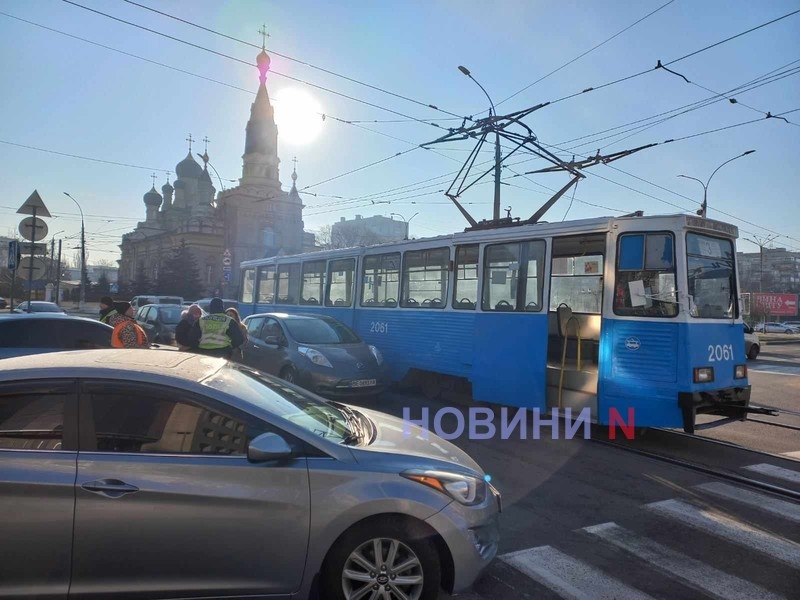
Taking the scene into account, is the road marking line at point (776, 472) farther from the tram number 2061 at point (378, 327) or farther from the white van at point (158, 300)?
the white van at point (158, 300)

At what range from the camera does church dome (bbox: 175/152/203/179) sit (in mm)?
73875

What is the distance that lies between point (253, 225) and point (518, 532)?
63126mm

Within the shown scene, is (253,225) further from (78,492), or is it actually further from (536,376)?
(78,492)

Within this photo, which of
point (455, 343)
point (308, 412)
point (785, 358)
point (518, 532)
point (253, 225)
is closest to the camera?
point (308, 412)

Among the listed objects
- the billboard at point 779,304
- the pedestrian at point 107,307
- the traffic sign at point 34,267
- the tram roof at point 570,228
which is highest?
the billboard at point 779,304

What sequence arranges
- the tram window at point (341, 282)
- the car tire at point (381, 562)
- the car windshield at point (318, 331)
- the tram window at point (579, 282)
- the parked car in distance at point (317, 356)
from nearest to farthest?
1. the car tire at point (381, 562)
2. the tram window at point (579, 282)
3. the parked car in distance at point (317, 356)
4. the car windshield at point (318, 331)
5. the tram window at point (341, 282)

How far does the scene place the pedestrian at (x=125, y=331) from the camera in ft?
23.0

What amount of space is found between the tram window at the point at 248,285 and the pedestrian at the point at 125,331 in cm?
1024

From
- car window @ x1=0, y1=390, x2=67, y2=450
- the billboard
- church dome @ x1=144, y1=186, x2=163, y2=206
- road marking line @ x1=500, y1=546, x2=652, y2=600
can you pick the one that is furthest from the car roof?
church dome @ x1=144, y1=186, x2=163, y2=206

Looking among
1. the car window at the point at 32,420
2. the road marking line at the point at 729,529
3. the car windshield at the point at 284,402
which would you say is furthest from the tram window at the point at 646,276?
Answer: the car window at the point at 32,420

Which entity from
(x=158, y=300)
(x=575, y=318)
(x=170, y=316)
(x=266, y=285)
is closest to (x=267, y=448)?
(x=575, y=318)

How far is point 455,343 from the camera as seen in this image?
9.76 meters

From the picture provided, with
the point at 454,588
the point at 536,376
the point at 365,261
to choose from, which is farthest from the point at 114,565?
the point at 365,261

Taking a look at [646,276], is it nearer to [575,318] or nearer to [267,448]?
[575,318]
